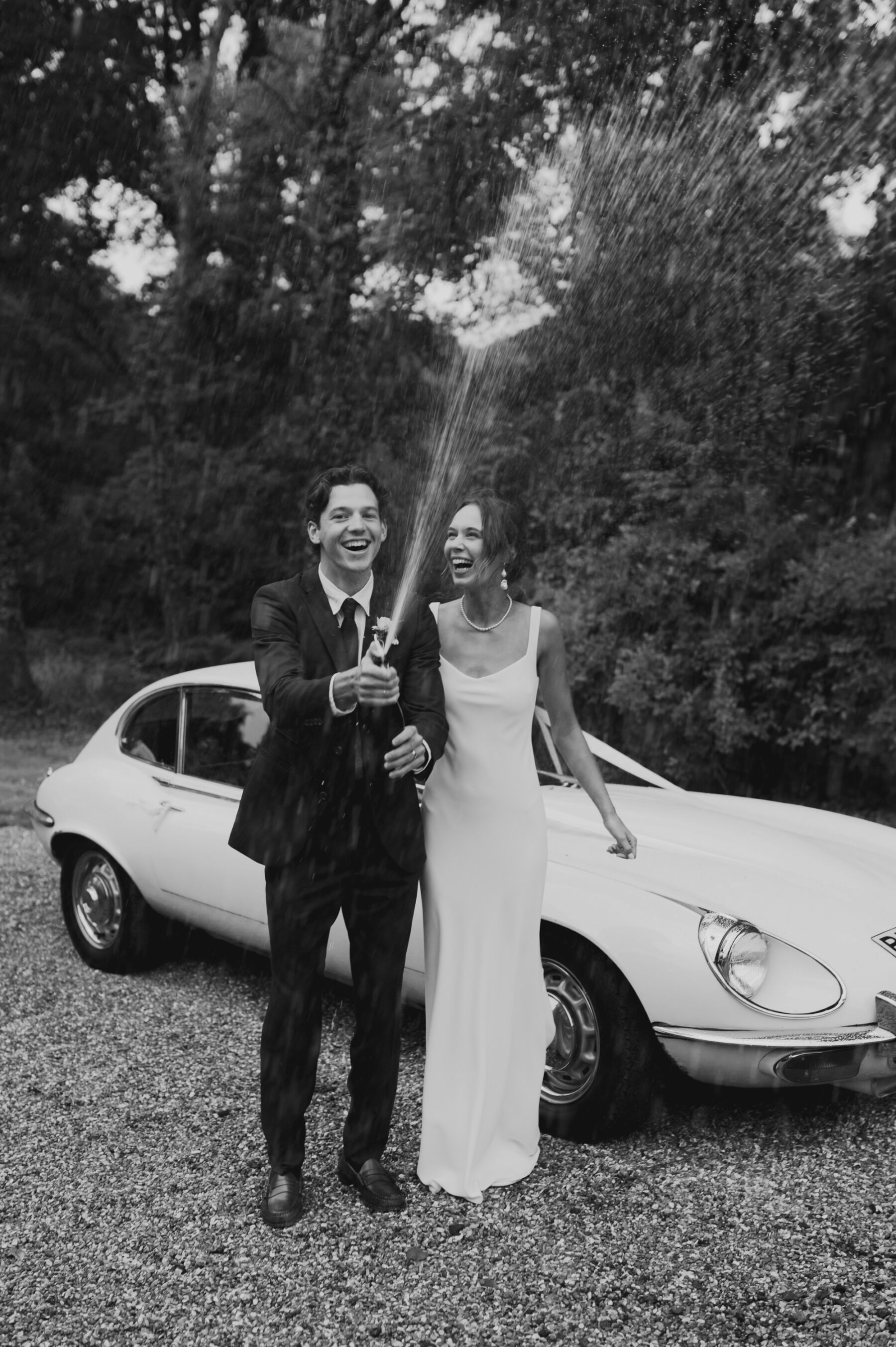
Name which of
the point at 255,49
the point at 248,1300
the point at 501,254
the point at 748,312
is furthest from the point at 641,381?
the point at 255,49

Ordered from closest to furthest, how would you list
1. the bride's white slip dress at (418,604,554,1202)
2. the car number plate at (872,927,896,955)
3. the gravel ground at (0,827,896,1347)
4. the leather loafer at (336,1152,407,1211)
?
the gravel ground at (0,827,896,1347)
the leather loafer at (336,1152,407,1211)
the bride's white slip dress at (418,604,554,1202)
the car number plate at (872,927,896,955)

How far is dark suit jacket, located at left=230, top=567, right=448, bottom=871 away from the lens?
3160mm

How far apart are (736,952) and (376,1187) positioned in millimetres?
1273

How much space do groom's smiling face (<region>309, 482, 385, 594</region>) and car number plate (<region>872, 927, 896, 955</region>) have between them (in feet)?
6.73

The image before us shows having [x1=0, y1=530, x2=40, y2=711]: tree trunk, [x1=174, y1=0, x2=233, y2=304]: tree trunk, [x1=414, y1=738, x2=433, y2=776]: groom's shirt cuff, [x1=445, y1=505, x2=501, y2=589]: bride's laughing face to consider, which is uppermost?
[x1=174, y1=0, x2=233, y2=304]: tree trunk

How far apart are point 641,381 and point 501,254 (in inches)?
157

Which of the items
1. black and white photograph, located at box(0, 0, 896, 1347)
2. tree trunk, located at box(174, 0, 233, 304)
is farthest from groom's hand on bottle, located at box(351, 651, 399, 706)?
tree trunk, located at box(174, 0, 233, 304)

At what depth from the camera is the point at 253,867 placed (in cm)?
466

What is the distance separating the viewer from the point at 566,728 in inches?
146

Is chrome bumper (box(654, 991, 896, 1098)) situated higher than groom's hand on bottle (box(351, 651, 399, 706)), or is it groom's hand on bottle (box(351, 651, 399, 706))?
groom's hand on bottle (box(351, 651, 399, 706))

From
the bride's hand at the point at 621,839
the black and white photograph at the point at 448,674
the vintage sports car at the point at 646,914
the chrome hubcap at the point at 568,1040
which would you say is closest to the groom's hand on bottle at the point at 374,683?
the black and white photograph at the point at 448,674

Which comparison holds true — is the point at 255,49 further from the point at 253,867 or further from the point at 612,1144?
the point at 612,1144

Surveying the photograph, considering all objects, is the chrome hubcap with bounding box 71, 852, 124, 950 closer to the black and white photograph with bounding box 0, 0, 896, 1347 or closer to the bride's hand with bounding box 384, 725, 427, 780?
the black and white photograph with bounding box 0, 0, 896, 1347

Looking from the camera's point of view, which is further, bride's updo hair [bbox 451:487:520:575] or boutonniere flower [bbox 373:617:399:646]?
bride's updo hair [bbox 451:487:520:575]
